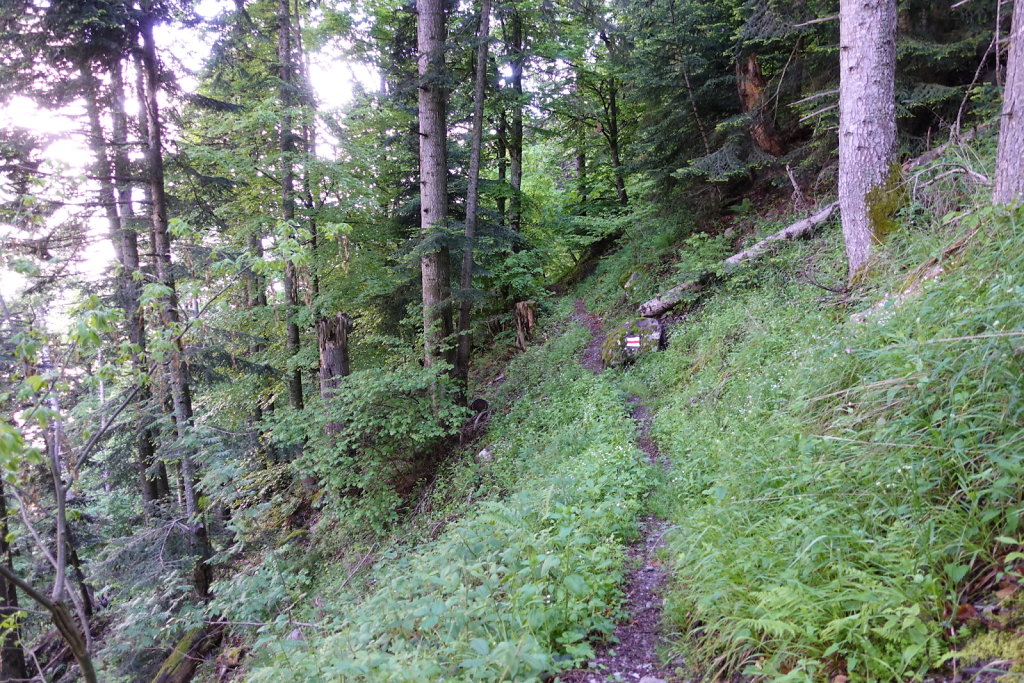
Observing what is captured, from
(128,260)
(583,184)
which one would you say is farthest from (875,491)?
(583,184)

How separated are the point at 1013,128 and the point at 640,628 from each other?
4.54m

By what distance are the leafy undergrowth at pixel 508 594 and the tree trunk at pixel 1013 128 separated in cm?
362

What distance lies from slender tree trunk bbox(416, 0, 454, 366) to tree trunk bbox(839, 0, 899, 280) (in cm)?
584

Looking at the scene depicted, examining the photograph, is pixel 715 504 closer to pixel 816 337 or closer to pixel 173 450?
pixel 816 337

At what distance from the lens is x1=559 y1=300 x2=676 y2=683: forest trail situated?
8.45ft

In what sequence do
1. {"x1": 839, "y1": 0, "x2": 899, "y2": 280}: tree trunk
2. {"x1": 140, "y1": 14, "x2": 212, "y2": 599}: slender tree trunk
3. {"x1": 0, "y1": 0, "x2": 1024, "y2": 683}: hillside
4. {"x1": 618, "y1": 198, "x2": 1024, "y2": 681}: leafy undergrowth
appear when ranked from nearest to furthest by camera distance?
{"x1": 618, "y1": 198, "x2": 1024, "y2": 681}: leafy undergrowth
{"x1": 0, "y1": 0, "x2": 1024, "y2": 683}: hillside
{"x1": 839, "y1": 0, "x2": 899, "y2": 280}: tree trunk
{"x1": 140, "y1": 14, "x2": 212, "y2": 599}: slender tree trunk

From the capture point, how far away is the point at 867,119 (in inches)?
Answer: 228

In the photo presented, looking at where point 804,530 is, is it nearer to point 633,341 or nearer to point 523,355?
point 633,341

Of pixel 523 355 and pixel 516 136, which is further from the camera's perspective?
pixel 516 136

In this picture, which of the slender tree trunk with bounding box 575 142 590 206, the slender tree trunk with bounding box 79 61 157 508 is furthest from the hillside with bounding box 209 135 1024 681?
the slender tree trunk with bounding box 575 142 590 206

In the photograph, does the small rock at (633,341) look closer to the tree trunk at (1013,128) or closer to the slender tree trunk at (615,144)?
the tree trunk at (1013,128)

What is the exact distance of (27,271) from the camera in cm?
328

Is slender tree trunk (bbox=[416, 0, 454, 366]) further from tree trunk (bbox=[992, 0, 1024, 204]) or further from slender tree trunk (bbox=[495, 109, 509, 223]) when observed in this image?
tree trunk (bbox=[992, 0, 1024, 204])

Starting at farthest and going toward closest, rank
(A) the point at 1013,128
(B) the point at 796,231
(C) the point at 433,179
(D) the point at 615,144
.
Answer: (D) the point at 615,144
(C) the point at 433,179
(B) the point at 796,231
(A) the point at 1013,128
